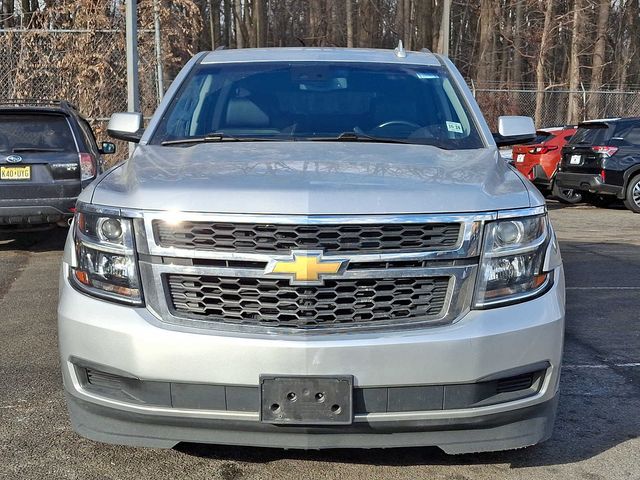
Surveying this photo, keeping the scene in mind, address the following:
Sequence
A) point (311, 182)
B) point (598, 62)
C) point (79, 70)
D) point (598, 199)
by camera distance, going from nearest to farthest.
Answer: point (311, 182) → point (79, 70) → point (598, 199) → point (598, 62)

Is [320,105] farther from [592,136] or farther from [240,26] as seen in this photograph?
[240,26]

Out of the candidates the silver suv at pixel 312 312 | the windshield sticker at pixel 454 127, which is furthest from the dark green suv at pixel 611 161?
the silver suv at pixel 312 312

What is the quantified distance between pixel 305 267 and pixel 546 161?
14.2 m

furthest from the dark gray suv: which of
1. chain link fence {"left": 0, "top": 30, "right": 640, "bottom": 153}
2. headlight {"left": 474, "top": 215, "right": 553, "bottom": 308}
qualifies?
chain link fence {"left": 0, "top": 30, "right": 640, "bottom": 153}

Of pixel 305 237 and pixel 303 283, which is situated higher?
pixel 305 237

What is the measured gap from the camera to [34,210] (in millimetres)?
8633

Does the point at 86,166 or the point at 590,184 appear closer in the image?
the point at 86,166

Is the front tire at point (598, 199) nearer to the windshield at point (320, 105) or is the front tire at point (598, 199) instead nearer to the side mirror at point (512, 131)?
the side mirror at point (512, 131)

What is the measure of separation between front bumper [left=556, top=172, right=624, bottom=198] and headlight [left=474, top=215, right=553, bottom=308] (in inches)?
480

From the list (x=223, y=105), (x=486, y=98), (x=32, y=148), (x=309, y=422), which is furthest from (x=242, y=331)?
(x=486, y=98)

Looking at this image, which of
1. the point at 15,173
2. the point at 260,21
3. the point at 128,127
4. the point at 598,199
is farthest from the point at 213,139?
the point at 260,21

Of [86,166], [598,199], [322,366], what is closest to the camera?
[322,366]

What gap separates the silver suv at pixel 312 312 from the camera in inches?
116

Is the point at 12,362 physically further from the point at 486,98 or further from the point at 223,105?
the point at 486,98
